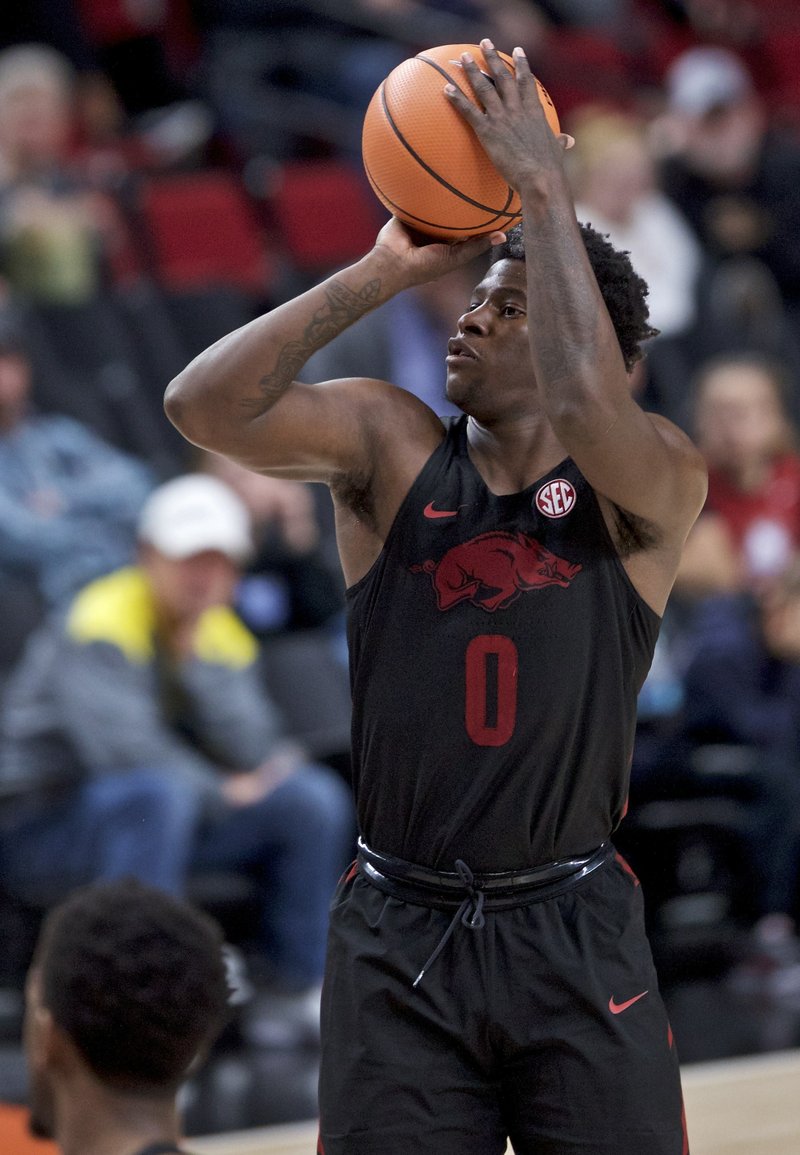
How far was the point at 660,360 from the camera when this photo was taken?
6.93 metres

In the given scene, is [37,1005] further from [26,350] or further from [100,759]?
[26,350]

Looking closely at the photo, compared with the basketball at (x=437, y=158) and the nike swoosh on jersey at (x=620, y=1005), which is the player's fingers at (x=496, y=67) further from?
the nike swoosh on jersey at (x=620, y=1005)

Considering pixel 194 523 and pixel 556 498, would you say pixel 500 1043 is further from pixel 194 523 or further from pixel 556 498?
pixel 194 523

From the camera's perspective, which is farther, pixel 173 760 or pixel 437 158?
pixel 173 760

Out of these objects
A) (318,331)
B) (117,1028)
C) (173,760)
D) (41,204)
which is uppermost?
(41,204)

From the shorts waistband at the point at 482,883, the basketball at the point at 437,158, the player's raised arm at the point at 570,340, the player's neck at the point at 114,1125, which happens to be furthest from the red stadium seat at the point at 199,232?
the player's neck at the point at 114,1125

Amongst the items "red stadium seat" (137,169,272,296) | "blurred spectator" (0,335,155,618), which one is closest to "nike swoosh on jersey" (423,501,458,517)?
"blurred spectator" (0,335,155,618)

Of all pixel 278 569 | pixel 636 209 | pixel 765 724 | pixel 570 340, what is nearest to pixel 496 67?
pixel 570 340

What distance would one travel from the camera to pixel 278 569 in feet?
18.7

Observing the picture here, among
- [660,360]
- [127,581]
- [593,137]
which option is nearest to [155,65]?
[593,137]

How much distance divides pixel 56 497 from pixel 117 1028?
383 centimetres

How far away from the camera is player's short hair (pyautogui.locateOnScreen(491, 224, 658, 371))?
2551 mm

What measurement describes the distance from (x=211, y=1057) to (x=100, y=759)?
→ 910mm

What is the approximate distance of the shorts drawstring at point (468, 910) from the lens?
2.37 meters
